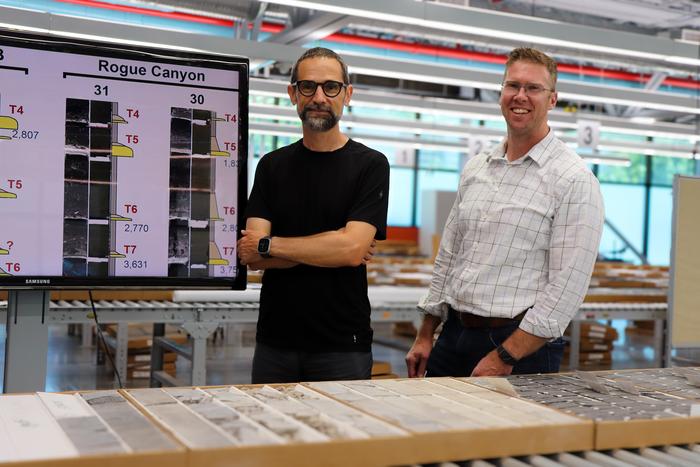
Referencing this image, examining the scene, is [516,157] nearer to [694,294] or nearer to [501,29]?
[501,29]

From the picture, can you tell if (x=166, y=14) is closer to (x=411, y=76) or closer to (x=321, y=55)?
(x=411, y=76)

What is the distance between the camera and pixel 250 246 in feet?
8.05

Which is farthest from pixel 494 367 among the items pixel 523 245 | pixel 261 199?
pixel 261 199

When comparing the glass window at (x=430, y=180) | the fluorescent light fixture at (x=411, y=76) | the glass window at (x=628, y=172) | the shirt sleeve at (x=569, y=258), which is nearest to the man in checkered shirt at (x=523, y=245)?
the shirt sleeve at (x=569, y=258)

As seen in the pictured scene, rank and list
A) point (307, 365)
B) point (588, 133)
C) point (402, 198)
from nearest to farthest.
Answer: point (307, 365), point (588, 133), point (402, 198)

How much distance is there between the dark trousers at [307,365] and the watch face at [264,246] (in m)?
0.30

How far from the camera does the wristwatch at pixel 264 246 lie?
2.40 m

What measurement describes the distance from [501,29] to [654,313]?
138 inches

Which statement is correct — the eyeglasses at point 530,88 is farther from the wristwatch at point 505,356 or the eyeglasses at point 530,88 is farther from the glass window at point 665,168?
the glass window at point 665,168

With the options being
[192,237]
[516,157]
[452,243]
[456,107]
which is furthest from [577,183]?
[456,107]

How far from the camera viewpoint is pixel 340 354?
2.44 meters

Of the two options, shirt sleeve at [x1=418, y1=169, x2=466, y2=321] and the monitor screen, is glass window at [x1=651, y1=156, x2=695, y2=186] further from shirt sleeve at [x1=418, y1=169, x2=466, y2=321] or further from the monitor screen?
the monitor screen

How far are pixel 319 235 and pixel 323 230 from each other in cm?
11

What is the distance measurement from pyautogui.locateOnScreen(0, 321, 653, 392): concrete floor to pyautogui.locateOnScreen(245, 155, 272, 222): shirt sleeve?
168 inches
